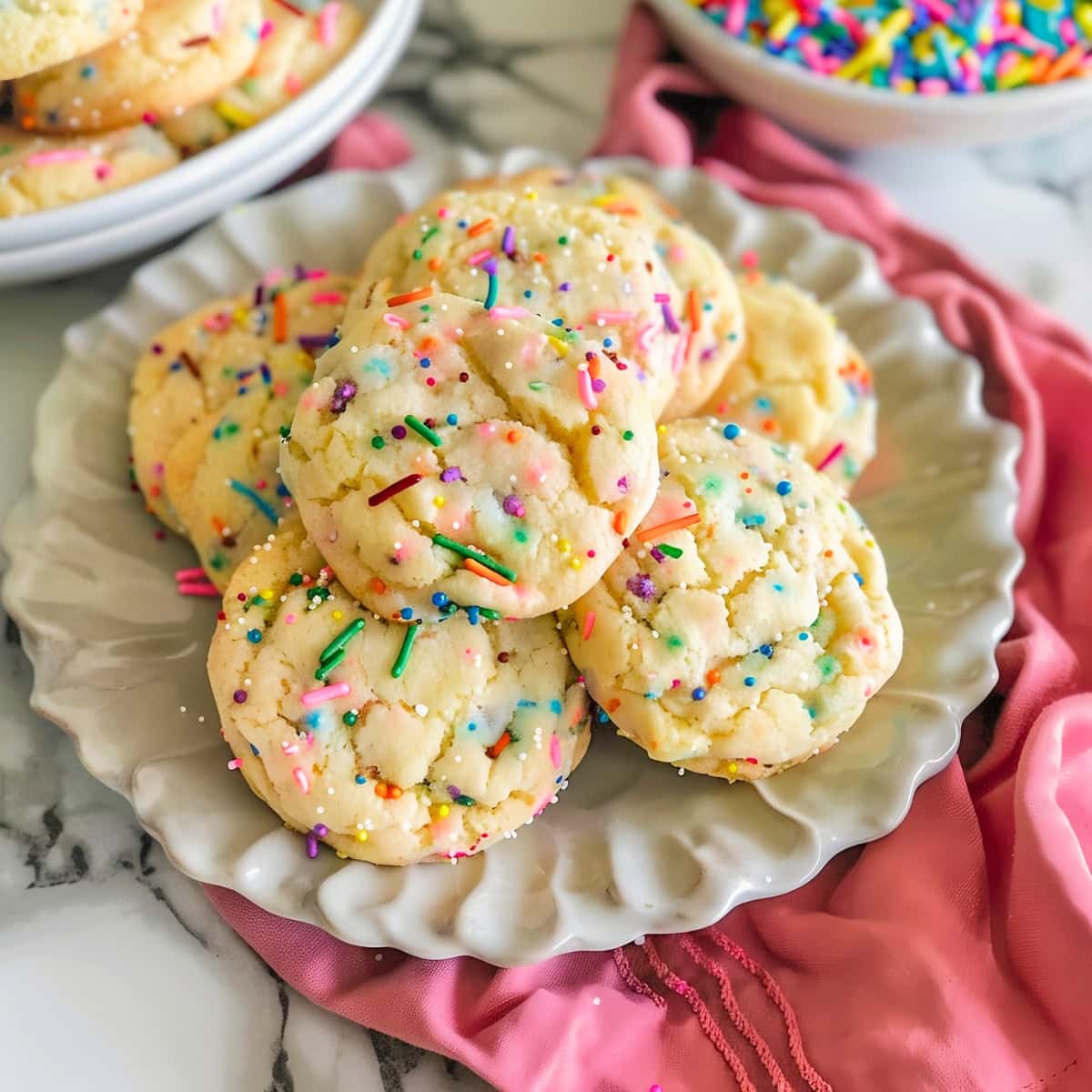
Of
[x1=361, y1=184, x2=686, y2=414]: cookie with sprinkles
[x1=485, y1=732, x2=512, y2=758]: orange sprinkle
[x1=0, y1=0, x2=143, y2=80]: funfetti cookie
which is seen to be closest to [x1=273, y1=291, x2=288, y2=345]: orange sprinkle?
[x1=361, y1=184, x2=686, y2=414]: cookie with sprinkles

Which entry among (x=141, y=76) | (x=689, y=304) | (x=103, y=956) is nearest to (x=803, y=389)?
(x=689, y=304)

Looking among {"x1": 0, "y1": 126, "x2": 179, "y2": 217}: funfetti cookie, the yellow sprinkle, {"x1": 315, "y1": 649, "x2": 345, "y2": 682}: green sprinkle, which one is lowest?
Answer: {"x1": 315, "y1": 649, "x2": 345, "y2": 682}: green sprinkle

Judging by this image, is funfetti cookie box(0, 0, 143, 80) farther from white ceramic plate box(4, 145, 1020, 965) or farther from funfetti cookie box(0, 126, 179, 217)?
white ceramic plate box(4, 145, 1020, 965)

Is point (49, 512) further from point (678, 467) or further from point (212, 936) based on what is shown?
point (678, 467)

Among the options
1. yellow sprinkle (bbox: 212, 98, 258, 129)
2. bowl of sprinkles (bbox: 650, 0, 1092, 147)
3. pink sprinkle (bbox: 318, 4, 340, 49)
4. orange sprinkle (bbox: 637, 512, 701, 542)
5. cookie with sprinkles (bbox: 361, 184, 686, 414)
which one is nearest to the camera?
orange sprinkle (bbox: 637, 512, 701, 542)

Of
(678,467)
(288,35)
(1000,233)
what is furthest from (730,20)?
(678,467)

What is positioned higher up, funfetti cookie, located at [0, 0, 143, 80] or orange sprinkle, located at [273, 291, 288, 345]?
funfetti cookie, located at [0, 0, 143, 80]

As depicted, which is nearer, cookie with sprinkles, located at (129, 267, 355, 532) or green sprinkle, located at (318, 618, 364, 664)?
green sprinkle, located at (318, 618, 364, 664)

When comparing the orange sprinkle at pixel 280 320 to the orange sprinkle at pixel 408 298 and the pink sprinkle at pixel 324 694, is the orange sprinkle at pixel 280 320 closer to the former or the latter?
the orange sprinkle at pixel 408 298
